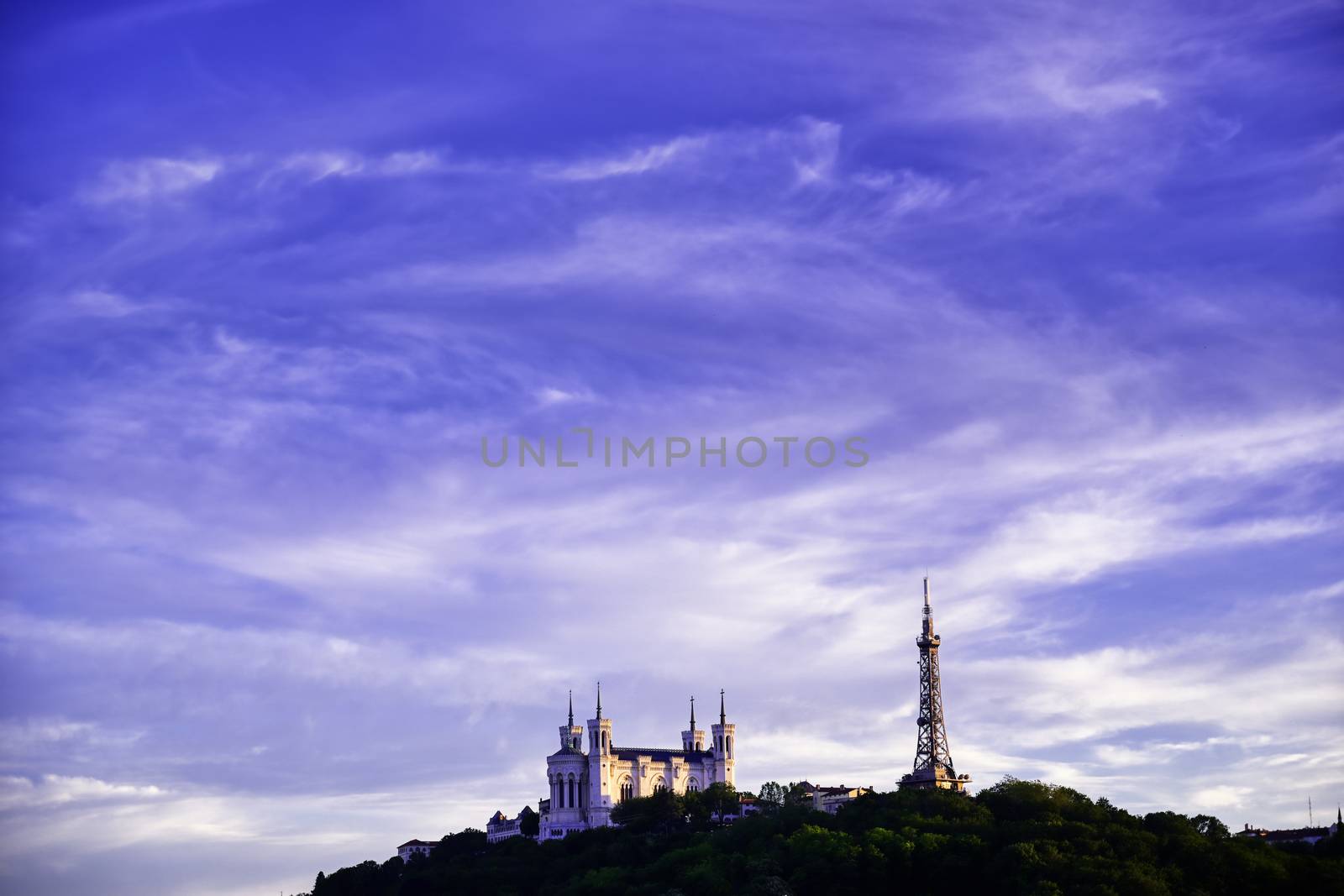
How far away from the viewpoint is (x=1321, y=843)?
440ft

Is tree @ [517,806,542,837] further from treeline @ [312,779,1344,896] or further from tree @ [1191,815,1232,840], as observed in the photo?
tree @ [1191,815,1232,840]

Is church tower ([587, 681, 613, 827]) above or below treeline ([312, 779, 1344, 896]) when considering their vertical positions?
above

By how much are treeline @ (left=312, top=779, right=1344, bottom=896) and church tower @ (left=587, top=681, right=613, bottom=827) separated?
11895mm

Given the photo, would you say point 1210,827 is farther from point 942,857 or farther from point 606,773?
point 606,773

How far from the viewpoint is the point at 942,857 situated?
409 ft

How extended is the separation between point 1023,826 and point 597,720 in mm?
53922

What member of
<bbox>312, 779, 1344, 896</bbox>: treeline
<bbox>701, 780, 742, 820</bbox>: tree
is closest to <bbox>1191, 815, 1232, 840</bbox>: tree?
<bbox>312, 779, 1344, 896</bbox>: treeline

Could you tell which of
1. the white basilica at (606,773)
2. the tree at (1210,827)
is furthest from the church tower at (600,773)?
the tree at (1210,827)

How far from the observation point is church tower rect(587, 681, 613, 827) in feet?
537

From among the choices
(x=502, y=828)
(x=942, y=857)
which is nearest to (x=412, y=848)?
(x=502, y=828)

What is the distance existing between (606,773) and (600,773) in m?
0.56

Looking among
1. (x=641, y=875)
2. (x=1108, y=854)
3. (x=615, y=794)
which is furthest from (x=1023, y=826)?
(x=615, y=794)

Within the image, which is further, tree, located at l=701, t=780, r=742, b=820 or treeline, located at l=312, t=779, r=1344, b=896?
tree, located at l=701, t=780, r=742, b=820

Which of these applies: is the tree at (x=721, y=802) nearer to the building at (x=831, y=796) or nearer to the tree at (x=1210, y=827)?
the building at (x=831, y=796)
